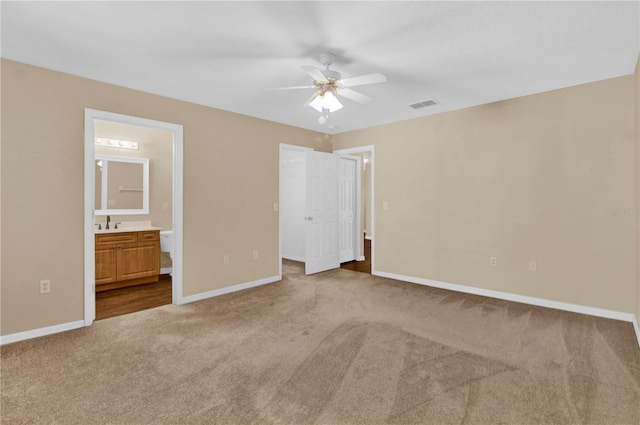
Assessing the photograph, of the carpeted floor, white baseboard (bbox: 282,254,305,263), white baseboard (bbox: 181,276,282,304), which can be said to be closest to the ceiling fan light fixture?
the carpeted floor

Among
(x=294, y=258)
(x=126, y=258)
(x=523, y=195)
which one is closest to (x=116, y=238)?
(x=126, y=258)

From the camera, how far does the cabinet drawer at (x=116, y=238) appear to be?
4422mm

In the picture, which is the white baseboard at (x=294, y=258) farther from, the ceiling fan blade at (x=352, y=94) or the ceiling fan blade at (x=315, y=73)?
the ceiling fan blade at (x=315, y=73)

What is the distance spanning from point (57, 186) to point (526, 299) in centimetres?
527

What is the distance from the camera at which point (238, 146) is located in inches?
179

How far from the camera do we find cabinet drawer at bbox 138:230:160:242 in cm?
482

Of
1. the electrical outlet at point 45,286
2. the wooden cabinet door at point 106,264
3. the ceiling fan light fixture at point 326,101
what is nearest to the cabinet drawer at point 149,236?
the wooden cabinet door at point 106,264

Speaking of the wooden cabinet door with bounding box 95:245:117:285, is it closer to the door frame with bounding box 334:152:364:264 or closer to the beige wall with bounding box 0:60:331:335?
the beige wall with bounding box 0:60:331:335

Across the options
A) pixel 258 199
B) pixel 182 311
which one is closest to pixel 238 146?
pixel 258 199

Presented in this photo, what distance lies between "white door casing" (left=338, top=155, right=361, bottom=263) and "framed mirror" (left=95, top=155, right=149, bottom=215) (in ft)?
11.4

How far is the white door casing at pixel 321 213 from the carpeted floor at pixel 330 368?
1768 mm

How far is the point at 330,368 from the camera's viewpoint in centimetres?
241

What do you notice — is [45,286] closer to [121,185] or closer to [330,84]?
[121,185]

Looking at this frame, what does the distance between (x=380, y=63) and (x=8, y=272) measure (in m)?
3.86
